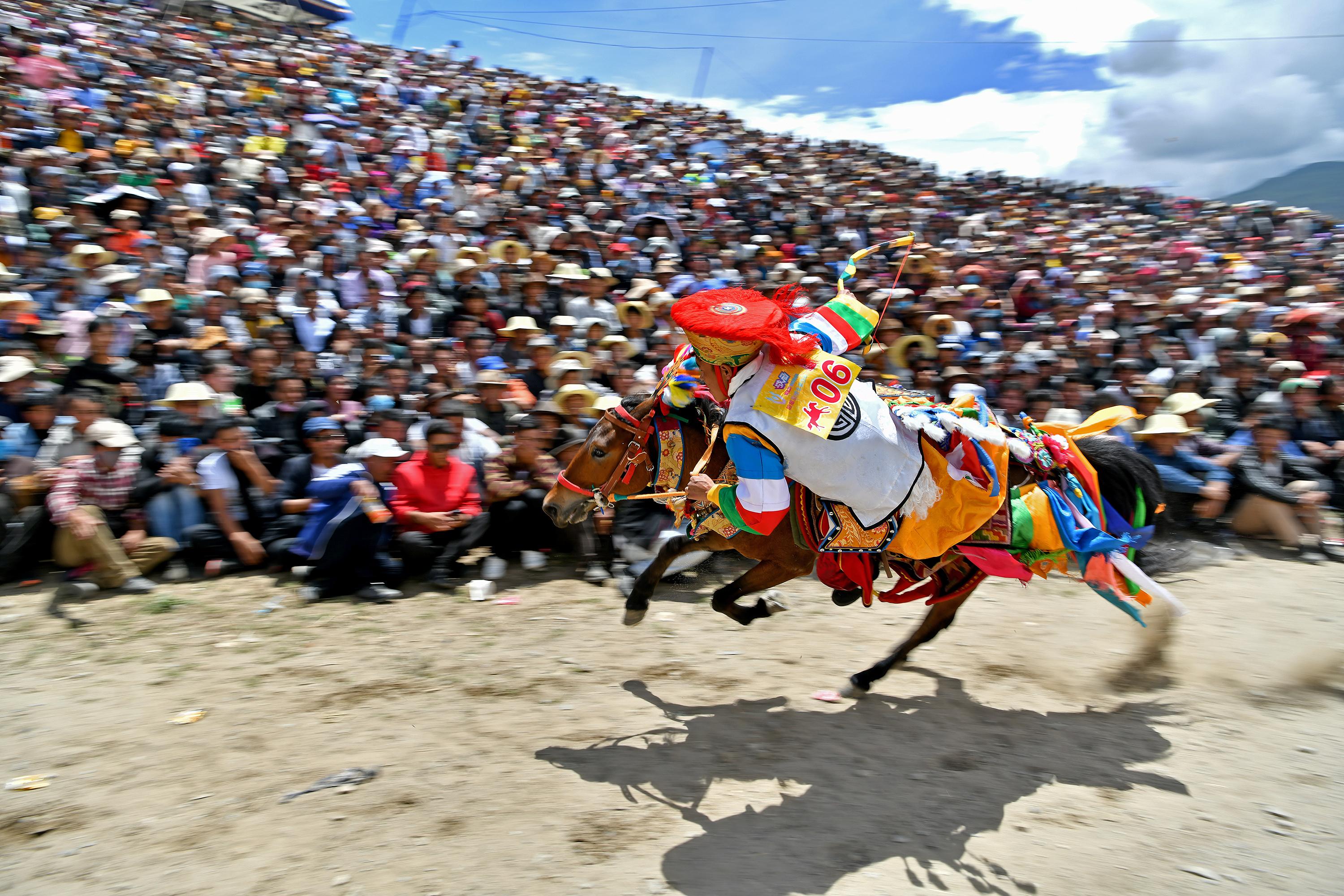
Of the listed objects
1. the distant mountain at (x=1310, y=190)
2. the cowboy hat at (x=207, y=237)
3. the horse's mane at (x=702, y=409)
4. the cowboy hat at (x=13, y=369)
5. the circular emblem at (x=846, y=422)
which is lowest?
the cowboy hat at (x=13, y=369)

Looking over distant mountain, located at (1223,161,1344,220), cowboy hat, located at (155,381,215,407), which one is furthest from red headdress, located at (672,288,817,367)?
distant mountain, located at (1223,161,1344,220)

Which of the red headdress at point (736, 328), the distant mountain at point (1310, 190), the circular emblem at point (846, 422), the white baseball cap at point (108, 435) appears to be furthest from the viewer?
the distant mountain at point (1310, 190)

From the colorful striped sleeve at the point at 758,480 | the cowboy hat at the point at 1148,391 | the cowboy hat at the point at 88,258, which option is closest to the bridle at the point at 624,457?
the colorful striped sleeve at the point at 758,480

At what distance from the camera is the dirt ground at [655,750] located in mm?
3309

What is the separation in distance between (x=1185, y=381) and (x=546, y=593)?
632cm

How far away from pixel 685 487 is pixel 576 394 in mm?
2321

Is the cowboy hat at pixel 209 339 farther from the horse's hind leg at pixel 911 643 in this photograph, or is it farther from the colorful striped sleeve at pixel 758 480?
the horse's hind leg at pixel 911 643

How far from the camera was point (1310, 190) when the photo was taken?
70.4 ft

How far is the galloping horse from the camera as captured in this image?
4.54 m

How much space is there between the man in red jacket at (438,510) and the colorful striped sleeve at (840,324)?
2.82 m

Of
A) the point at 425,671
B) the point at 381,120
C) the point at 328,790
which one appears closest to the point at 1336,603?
the point at 425,671

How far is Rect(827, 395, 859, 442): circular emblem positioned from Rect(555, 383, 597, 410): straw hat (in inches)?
126

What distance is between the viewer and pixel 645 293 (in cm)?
969

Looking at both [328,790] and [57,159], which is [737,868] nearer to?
[328,790]
